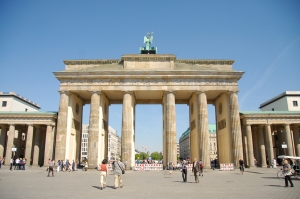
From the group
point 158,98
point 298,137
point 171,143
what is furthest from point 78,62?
point 298,137

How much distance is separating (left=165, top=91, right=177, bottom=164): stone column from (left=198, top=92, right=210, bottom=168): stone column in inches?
160

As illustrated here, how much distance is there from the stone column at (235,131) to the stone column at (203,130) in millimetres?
4032

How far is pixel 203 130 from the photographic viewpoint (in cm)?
3581

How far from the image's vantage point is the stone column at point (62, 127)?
3541 cm

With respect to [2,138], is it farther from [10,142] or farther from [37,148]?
[37,148]

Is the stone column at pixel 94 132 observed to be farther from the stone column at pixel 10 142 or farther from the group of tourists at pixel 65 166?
the stone column at pixel 10 142

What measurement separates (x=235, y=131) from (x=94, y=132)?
21.4m

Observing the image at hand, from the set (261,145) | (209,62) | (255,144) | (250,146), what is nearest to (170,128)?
(209,62)

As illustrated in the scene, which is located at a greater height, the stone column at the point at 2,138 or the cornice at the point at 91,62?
the cornice at the point at 91,62

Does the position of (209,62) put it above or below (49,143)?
above

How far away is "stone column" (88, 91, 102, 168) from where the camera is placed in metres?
35.0

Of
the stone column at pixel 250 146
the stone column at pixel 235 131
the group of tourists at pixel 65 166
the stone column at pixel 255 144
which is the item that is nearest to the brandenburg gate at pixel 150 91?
the stone column at pixel 235 131

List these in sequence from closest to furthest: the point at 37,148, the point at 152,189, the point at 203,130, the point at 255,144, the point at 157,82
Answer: the point at 152,189
the point at 203,130
the point at 157,82
the point at 37,148
the point at 255,144

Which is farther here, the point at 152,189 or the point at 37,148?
the point at 37,148
